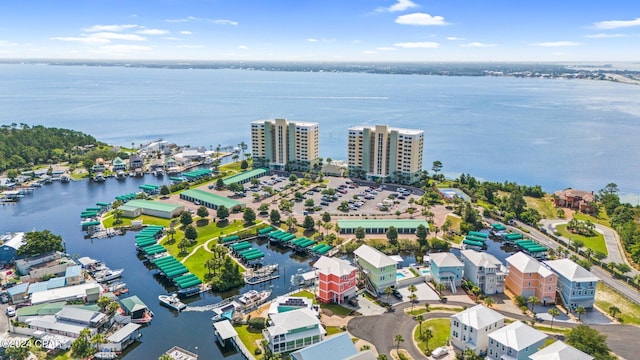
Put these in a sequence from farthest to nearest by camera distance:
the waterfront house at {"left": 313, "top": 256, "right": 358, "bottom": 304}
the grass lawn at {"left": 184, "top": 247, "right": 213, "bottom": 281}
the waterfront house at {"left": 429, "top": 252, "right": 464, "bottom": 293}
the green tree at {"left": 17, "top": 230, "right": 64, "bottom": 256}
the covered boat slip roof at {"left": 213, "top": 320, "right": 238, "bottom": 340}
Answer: the green tree at {"left": 17, "top": 230, "right": 64, "bottom": 256}, the grass lawn at {"left": 184, "top": 247, "right": 213, "bottom": 281}, the waterfront house at {"left": 429, "top": 252, "right": 464, "bottom": 293}, the waterfront house at {"left": 313, "top": 256, "right": 358, "bottom": 304}, the covered boat slip roof at {"left": 213, "top": 320, "right": 238, "bottom": 340}

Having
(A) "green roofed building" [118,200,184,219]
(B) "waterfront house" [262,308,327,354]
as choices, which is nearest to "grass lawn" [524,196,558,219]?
(B) "waterfront house" [262,308,327,354]

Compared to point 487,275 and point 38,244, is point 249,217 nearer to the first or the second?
point 38,244

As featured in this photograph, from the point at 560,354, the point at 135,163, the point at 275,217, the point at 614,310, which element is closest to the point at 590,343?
Result: the point at 560,354

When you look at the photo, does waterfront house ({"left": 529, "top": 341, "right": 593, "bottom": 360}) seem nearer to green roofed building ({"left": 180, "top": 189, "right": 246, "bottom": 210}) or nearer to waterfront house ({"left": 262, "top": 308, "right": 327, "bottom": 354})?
waterfront house ({"left": 262, "top": 308, "right": 327, "bottom": 354})

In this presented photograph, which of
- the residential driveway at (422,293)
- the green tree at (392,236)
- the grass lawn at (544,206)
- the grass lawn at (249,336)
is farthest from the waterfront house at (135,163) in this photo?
the grass lawn at (544,206)

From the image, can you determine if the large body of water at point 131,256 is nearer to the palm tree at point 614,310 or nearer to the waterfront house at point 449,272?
the waterfront house at point 449,272
